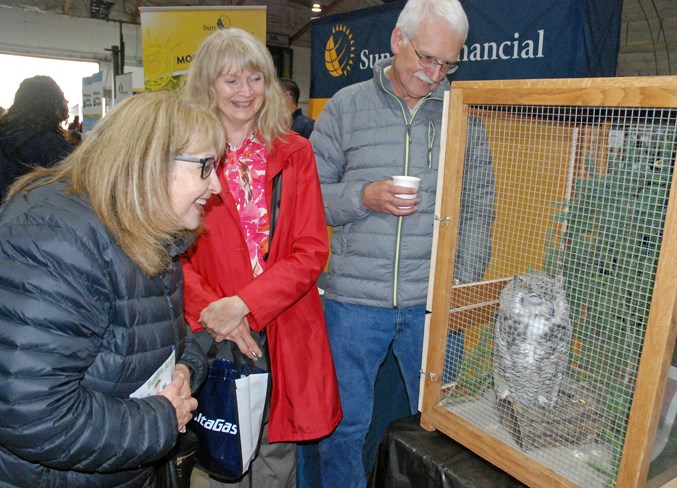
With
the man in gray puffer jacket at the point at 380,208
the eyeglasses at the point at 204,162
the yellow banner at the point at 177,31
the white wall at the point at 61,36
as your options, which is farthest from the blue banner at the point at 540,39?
the white wall at the point at 61,36

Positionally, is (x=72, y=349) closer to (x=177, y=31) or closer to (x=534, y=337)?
(x=534, y=337)

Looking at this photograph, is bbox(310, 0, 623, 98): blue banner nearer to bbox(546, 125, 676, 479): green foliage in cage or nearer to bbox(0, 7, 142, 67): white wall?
Answer: bbox(546, 125, 676, 479): green foliage in cage

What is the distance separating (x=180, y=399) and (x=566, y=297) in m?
0.77

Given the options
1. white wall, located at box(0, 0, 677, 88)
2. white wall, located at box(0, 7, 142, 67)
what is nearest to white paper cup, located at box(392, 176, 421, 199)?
white wall, located at box(0, 0, 677, 88)

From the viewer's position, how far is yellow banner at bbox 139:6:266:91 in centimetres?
373

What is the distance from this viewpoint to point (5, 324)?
78cm

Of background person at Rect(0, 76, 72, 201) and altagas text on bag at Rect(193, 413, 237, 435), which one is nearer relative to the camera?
altagas text on bag at Rect(193, 413, 237, 435)

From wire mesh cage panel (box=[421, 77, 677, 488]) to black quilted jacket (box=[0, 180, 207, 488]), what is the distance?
23.7 inches

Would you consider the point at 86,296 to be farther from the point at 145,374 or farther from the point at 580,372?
the point at 580,372

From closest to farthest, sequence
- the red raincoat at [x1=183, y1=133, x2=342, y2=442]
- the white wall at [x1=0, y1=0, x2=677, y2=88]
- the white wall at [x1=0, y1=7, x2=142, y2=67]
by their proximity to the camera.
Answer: the red raincoat at [x1=183, y1=133, x2=342, y2=442] < the white wall at [x1=0, y1=0, x2=677, y2=88] < the white wall at [x1=0, y1=7, x2=142, y2=67]

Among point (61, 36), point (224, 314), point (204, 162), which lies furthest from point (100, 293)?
point (61, 36)

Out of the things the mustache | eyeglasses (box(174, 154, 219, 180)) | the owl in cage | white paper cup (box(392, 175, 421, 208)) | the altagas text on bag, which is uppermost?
the mustache

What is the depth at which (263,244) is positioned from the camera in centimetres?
154

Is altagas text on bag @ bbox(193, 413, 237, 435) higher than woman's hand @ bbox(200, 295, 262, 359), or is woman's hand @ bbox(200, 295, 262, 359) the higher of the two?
woman's hand @ bbox(200, 295, 262, 359)
